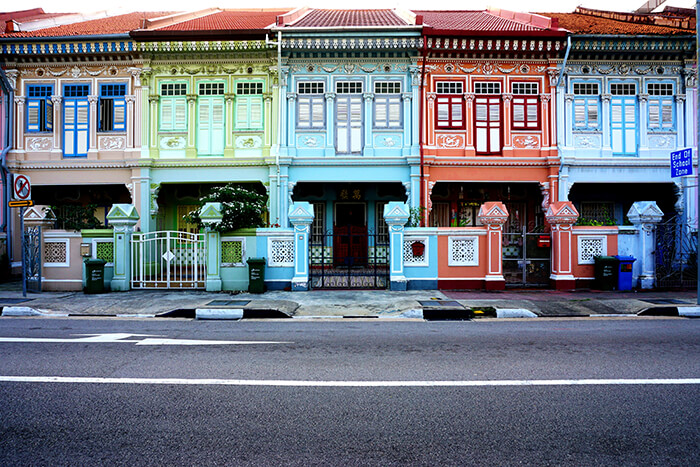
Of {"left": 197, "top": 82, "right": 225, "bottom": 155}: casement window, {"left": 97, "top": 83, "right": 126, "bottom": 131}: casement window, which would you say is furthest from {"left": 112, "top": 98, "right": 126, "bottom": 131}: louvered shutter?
{"left": 197, "top": 82, "right": 225, "bottom": 155}: casement window

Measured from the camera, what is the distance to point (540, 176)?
16.0 m

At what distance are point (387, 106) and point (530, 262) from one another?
7354 millimetres

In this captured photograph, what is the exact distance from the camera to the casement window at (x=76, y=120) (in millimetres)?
15992

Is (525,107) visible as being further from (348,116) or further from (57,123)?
(57,123)

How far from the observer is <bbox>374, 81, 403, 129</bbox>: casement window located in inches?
626

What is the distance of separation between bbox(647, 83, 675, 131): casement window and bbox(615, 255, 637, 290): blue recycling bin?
7196 mm

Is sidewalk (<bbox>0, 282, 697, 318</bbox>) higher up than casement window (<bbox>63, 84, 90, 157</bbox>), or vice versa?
casement window (<bbox>63, 84, 90, 157</bbox>)

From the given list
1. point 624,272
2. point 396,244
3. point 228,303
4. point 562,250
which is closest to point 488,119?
point 562,250

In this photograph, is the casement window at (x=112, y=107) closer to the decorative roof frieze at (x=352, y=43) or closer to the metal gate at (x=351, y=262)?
the decorative roof frieze at (x=352, y=43)

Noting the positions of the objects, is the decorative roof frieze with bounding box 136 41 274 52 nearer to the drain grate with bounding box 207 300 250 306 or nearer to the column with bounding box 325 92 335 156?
the column with bounding box 325 92 335 156

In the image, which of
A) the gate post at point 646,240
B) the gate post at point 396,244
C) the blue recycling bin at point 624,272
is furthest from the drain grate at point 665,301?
the gate post at point 396,244

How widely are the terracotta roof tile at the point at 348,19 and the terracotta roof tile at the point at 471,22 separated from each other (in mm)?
1443

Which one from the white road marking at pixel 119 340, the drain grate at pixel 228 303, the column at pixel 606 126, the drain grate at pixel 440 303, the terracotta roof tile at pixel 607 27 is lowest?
the white road marking at pixel 119 340

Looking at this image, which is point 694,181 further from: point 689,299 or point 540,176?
point 689,299
